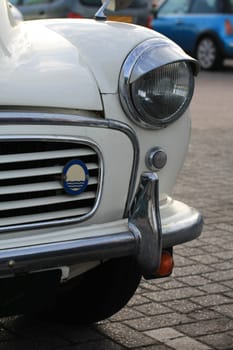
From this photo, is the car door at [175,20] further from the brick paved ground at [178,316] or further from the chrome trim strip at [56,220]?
the chrome trim strip at [56,220]

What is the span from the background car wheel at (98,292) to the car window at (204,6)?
12336 millimetres

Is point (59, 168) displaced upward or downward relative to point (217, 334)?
upward

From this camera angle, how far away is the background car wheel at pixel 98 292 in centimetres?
315

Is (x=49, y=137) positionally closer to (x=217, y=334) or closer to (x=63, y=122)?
(x=63, y=122)

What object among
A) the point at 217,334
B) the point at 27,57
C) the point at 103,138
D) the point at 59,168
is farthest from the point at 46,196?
the point at 217,334

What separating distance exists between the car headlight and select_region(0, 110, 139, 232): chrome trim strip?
0.21ft

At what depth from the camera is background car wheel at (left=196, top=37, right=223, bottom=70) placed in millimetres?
15357

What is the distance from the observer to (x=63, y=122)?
2.68 metres

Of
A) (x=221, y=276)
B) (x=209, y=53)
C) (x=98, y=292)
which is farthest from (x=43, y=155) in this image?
(x=209, y=53)

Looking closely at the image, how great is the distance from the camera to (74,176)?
2738 millimetres

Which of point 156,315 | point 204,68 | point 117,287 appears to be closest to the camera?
point 117,287

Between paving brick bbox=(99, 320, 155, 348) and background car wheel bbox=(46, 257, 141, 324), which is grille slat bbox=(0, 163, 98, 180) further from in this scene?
paving brick bbox=(99, 320, 155, 348)

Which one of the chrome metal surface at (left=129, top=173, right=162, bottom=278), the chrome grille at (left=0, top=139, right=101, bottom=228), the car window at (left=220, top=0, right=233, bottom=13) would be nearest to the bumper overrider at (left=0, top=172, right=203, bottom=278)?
the chrome metal surface at (left=129, top=173, right=162, bottom=278)

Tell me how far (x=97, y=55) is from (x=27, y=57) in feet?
0.82
